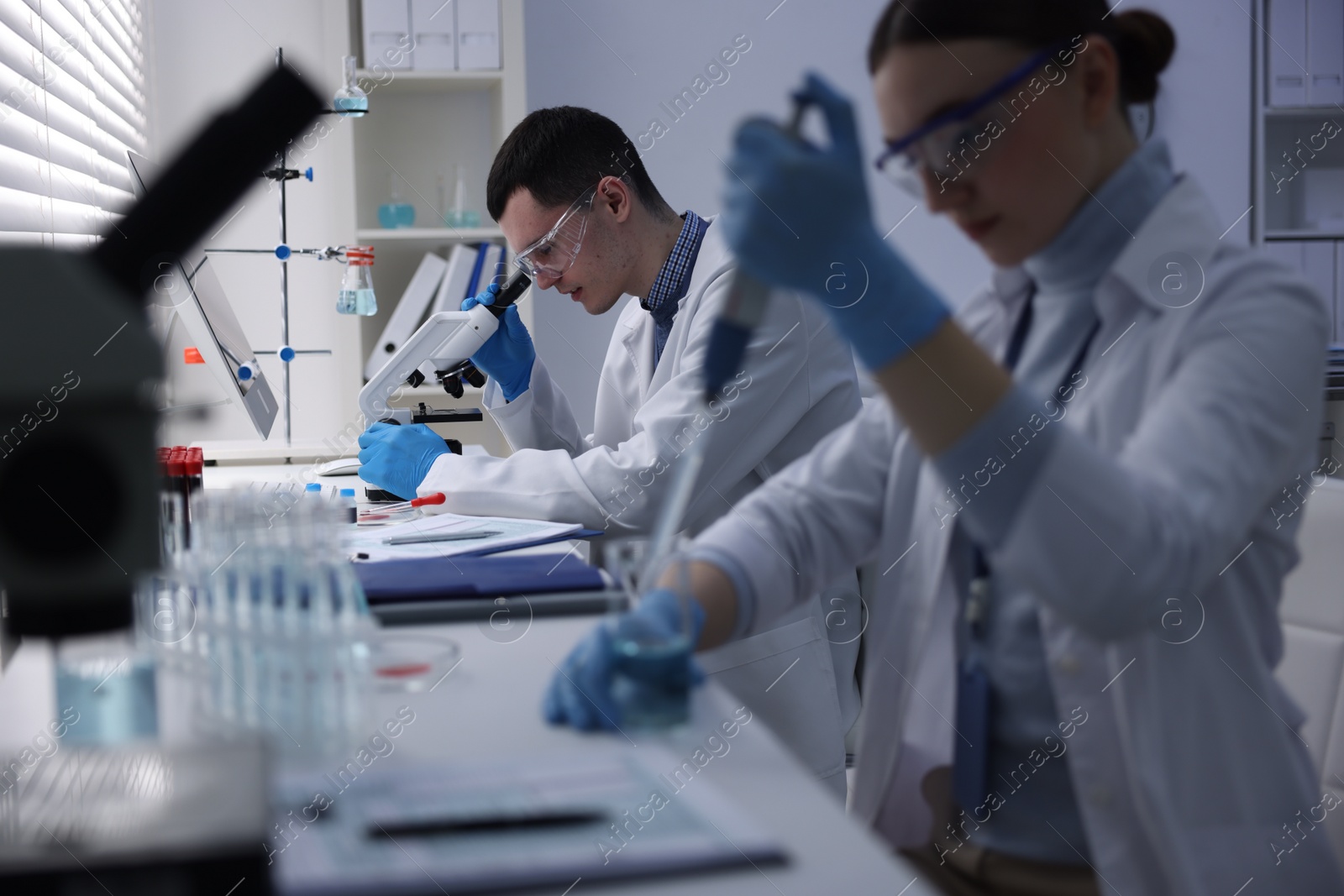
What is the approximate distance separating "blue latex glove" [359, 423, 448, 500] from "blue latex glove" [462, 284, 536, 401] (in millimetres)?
331

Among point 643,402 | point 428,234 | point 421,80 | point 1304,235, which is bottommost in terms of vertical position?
point 643,402

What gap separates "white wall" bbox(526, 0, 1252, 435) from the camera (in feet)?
11.8

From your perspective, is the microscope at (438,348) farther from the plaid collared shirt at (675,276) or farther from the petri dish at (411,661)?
the petri dish at (411,661)

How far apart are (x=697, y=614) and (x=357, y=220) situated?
2.58 meters

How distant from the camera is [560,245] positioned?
216cm

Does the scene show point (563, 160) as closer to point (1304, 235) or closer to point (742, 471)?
point (742, 471)

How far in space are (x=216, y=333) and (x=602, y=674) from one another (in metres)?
1.50

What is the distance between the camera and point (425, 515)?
1.84 m

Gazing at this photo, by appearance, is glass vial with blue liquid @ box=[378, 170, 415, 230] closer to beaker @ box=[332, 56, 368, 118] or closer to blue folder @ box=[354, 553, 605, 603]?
beaker @ box=[332, 56, 368, 118]

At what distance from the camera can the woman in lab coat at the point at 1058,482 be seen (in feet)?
2.60

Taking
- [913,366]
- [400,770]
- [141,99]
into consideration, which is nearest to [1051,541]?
[913,366]

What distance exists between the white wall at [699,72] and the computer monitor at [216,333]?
1507mm

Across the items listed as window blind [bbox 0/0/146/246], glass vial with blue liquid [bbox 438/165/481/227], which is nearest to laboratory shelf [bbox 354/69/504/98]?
glass vial with blue liquid [bbox 438/165/481/227]

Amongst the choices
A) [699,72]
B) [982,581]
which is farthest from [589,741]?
[699,72]
